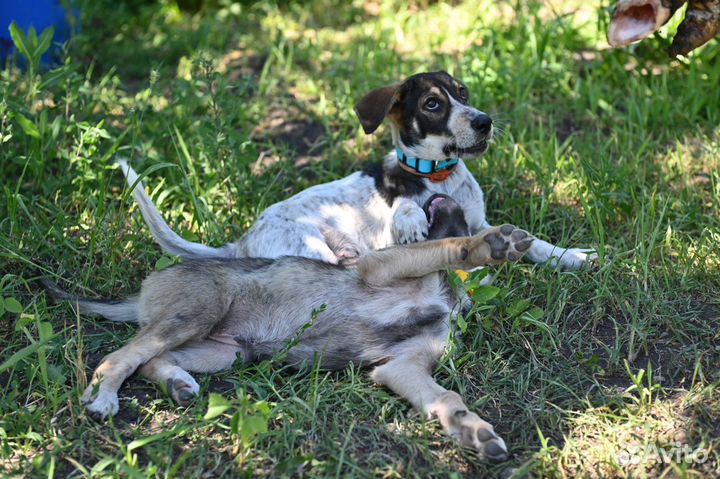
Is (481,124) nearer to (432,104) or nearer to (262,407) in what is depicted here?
(432,104)

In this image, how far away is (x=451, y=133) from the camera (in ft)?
15.1

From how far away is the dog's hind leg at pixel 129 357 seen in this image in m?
3.42

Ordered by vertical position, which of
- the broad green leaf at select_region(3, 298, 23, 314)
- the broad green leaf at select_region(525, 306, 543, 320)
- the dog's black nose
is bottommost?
the broad green leaf at select_region(525, 306, 543, 320)

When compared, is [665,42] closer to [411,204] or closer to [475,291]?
[411,204]

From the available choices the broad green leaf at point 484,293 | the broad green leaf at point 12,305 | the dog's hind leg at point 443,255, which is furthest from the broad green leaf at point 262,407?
the broad green leaf at point 12,305

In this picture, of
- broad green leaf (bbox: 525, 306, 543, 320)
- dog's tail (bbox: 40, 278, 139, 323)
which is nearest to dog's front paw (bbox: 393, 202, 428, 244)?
broad green leaf (bbox: 525, 306, 543, 320)

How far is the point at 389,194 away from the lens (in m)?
4.72

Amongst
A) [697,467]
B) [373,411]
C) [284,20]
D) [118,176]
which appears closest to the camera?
[697,467]

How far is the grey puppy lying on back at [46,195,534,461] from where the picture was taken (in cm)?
361

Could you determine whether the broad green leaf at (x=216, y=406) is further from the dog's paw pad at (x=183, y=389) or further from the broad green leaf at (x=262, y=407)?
the dog's paw pad at (x=183, y=389)

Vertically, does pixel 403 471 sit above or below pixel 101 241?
below

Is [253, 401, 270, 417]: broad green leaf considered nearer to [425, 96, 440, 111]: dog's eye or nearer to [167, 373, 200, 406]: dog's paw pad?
[167, 373, 200, 406]: dog's paw pad

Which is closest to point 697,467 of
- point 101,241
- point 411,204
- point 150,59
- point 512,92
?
point 411,204

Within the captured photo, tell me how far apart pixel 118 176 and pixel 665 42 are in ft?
11.8
